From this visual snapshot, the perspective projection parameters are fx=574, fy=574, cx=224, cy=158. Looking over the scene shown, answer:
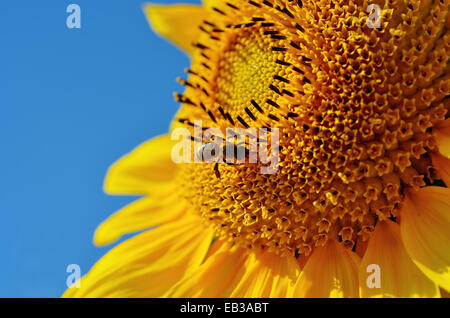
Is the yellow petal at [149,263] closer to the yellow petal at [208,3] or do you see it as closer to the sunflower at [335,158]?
the sunflower at [335,158]

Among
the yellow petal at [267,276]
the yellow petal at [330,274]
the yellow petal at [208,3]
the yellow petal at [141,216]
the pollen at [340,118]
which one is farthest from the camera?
the yellow petal at [141,216]

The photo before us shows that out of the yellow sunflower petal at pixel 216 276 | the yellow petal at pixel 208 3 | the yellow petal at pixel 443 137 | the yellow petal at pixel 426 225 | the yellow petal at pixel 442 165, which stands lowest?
the yellow sunflower petal at pixel 216 276

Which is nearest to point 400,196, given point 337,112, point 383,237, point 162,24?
point 383,237

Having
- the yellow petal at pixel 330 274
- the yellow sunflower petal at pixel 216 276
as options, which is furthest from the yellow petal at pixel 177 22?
the yellow petal at pixel 330 274

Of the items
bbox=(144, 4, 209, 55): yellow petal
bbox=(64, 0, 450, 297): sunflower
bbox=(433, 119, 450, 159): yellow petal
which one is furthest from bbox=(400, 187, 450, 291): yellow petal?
bbox=(144, 4, 209, 55): yellow petal

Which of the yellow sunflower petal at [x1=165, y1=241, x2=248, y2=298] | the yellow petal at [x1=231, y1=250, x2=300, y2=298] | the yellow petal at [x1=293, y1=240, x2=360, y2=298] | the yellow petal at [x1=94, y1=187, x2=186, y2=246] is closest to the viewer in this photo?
the yellow petal at [x1=293, y1=240, x2=360, y2=298]

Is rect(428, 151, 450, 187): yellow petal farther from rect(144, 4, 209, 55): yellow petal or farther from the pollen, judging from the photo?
rect(144, 4, 209, 55): yellow petal
